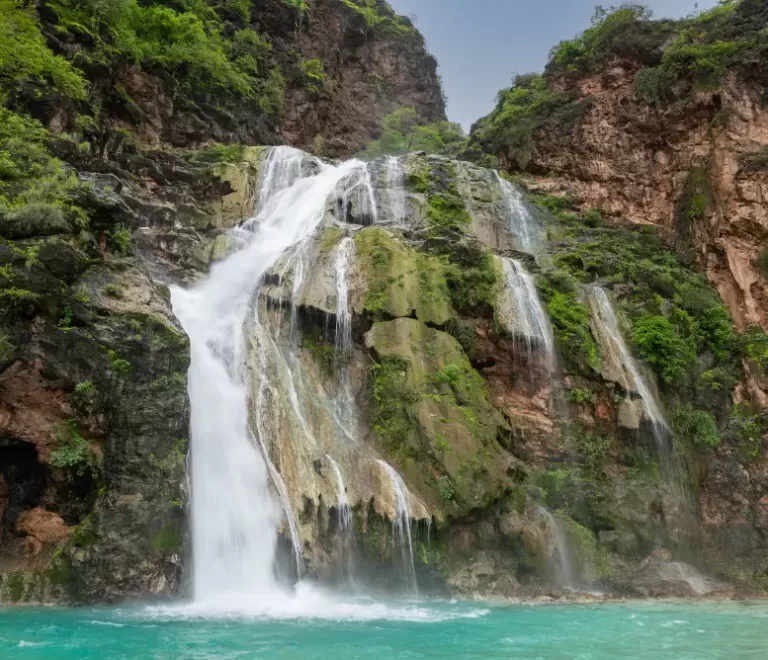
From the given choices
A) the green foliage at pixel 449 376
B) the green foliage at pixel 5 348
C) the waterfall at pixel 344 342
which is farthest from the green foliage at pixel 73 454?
the green foliage at pixel 449 376

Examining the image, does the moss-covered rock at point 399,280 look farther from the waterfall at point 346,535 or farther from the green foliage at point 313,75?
the green foliage at point 313,75

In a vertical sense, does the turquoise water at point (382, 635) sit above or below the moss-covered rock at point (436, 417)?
below

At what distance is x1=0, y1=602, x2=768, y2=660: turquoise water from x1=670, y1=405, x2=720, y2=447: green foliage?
23.3 ft

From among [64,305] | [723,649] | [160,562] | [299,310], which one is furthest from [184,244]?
[723,649]

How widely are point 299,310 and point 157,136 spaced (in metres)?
14.3

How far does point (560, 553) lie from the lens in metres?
15.0

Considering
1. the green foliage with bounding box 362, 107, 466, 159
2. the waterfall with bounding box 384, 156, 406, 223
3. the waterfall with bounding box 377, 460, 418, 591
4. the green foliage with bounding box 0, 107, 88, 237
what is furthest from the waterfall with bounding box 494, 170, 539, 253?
the green foliage with bounding box 0, 107, 88, 237

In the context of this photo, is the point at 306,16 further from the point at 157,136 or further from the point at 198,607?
the point at 198,607

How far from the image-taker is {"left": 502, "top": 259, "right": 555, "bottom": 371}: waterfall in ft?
60.1

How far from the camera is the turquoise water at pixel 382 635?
8086 mm

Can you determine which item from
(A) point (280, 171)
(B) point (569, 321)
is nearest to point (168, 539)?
(B) point (569, 321)

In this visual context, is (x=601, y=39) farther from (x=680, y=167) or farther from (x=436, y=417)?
(x=436, y=417)

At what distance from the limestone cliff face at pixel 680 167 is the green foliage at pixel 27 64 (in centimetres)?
1959

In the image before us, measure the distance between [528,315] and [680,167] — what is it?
42.1 ft
